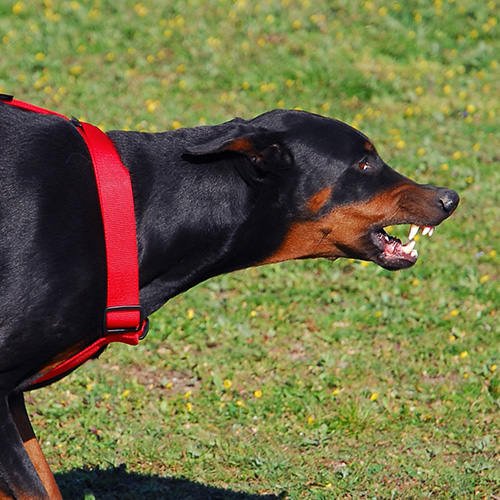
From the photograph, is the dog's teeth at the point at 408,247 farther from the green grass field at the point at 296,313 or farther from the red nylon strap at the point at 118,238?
the red nylon strap at the point at 118,238

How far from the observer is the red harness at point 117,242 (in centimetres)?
371

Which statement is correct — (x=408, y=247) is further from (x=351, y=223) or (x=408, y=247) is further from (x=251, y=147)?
(x=251, y=147)

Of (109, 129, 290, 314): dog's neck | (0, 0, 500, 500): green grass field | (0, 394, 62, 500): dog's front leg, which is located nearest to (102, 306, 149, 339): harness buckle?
(109, 129, 290, 314): dog's neck

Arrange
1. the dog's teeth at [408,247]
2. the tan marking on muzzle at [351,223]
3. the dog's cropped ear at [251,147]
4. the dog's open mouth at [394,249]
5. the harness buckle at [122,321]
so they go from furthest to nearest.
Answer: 1. the dog's teeth at [408,247]
2. the dog's open mouth at [394,249]
3. the tan marking on muzzle at [351,223]
4. the dog's cropped ear at [251,147]
5. the harness buckle at [122,321]

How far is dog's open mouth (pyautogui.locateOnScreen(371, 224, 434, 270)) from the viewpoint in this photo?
454cm

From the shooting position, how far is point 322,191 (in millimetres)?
4273

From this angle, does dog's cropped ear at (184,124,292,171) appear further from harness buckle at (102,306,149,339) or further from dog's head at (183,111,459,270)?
harness buckle at (102,306,149,339)

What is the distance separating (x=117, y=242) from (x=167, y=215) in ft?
1.13

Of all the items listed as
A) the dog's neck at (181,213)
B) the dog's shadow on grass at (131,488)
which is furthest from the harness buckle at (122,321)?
the dog's shadow on grass at (131,488)

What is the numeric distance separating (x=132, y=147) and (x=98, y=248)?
22.8 inches

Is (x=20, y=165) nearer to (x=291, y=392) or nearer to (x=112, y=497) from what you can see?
(x=112, y=497)

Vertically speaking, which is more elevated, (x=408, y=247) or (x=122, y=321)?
(x=408, y=247)

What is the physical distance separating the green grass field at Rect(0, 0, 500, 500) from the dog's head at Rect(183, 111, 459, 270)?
1.54m

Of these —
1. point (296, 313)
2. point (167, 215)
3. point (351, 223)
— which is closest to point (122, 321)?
point (167, 215)
